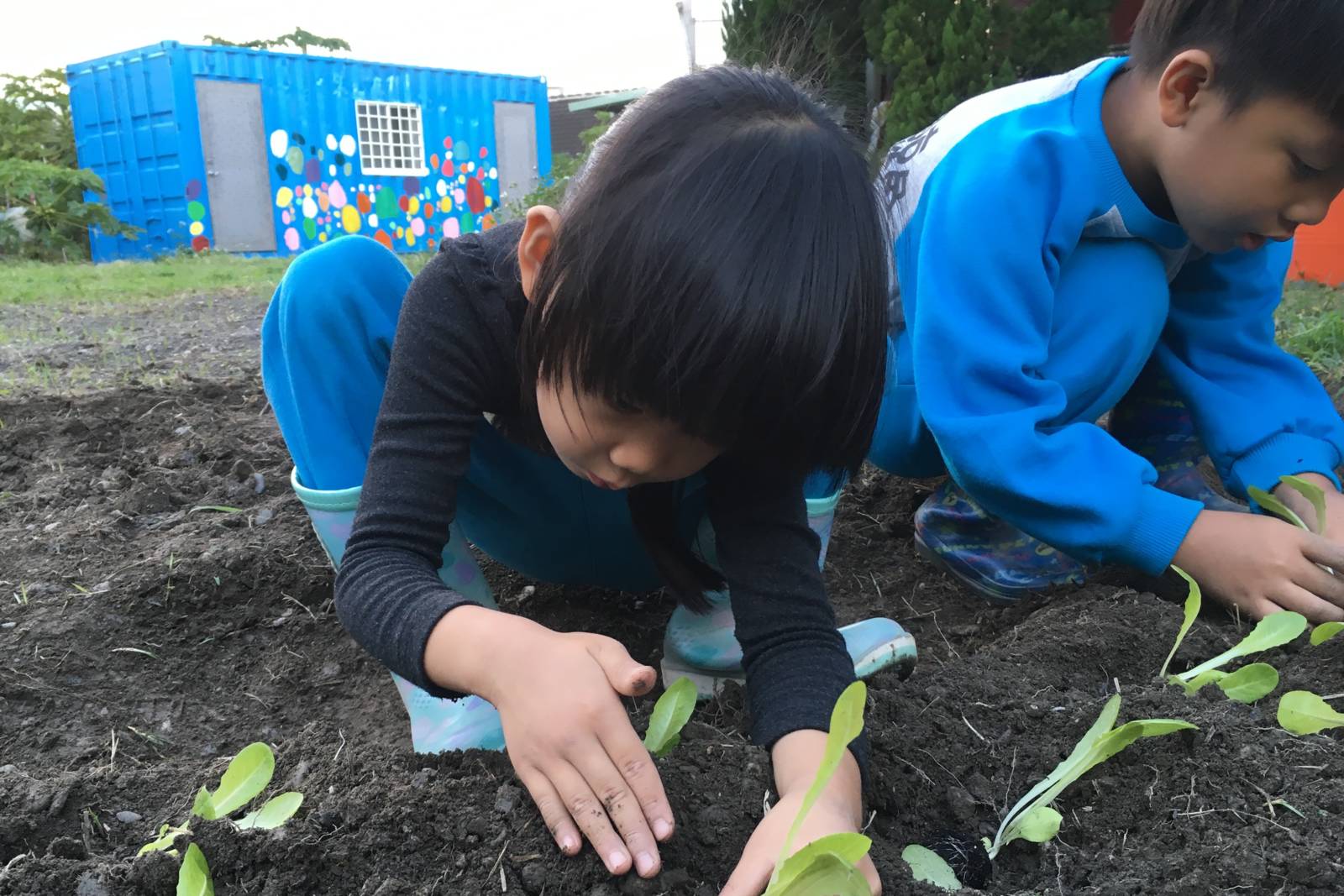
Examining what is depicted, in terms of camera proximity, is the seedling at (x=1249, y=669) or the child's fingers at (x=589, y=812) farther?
the seedling at (x=1249, y=669)

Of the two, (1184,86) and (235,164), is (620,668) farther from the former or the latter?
(235,164)

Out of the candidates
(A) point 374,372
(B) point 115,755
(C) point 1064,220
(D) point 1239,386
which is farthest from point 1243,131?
(B) point 115,755

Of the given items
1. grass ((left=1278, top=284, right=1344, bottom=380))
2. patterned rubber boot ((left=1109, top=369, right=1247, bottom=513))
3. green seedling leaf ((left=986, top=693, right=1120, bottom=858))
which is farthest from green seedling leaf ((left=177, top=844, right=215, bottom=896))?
grass ((left=1278, top=284, right=1344, bottom=380))

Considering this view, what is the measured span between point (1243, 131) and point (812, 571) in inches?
32.6

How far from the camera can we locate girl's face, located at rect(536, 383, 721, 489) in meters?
0.93

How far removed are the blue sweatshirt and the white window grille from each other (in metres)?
10.9

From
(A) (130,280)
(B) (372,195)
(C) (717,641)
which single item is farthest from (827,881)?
(B) (372,195)

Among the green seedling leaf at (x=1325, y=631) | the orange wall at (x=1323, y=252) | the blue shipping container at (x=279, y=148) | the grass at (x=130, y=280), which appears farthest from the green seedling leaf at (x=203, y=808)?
the blue shipping container at (x=279, y=148)

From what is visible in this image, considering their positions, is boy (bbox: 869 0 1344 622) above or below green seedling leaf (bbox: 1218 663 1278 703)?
above

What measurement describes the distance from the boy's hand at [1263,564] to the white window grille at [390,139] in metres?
11.3

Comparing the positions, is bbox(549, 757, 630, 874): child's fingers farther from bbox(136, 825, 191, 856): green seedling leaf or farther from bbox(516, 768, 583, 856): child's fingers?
bbox(136, 825, 191, 856): green seedling leaf

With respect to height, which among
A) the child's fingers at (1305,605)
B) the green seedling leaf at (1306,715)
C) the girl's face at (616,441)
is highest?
the girl's face at (616,441)

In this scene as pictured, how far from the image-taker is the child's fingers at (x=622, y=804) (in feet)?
2.77

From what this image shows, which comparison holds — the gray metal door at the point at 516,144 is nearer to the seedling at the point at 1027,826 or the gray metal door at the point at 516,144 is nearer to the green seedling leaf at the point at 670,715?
the green seedling leaf at the point at 670,715
